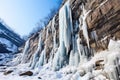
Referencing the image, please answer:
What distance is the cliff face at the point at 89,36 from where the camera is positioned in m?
13.4

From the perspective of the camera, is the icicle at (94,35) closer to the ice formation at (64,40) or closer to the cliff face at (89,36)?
the cliff face at (89,36)

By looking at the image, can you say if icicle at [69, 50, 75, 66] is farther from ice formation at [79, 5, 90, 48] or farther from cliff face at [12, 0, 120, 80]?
ice formation at [79, 5, 90, 48]

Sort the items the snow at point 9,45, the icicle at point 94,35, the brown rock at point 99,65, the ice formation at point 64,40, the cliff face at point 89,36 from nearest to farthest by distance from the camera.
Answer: the brown rock at point 99,65 → the cliff face at point 89,36 → the icicle at point 94,35 → the ice formation at point 64,40 → the snow at point 9,45

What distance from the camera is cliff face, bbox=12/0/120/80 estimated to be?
13391mm

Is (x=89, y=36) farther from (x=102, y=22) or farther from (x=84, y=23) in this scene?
(x=102, y=22)

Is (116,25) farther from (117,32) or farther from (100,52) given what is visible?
(100,52)

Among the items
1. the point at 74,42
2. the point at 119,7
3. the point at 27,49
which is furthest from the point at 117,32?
the point at 27,49

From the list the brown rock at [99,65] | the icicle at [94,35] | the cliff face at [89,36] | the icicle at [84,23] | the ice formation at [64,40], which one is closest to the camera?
the brown rock at [99,65]

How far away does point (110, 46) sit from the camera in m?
13.8

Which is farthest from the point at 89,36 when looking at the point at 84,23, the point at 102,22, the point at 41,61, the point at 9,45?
the point at 9,45

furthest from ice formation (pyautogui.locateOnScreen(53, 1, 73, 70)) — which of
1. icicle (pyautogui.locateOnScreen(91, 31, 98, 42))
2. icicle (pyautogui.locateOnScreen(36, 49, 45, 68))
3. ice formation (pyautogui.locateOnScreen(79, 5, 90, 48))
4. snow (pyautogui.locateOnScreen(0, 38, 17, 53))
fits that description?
snow (pyautogui.locateOnScreen(0, 38, 17, 53))

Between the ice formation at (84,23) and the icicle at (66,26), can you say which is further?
the icicle at (66,26)

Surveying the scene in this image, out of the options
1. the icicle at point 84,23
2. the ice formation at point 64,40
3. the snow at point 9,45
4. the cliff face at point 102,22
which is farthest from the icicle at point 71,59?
the snow at point 9,45

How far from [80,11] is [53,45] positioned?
6.09m
